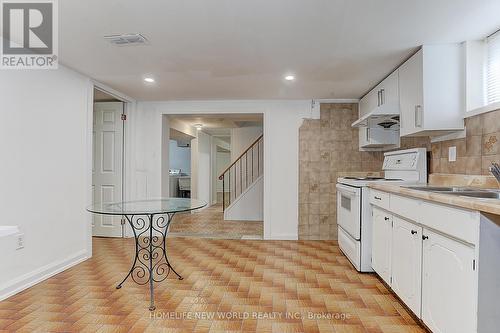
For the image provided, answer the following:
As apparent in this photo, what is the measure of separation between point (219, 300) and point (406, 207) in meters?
1.60

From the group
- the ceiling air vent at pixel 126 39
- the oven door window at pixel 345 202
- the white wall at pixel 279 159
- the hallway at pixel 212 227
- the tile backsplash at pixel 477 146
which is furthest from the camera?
the hallway at pixel 212 227

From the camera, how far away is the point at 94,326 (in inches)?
82.4

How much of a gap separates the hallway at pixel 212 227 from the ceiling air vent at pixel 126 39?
10.2 ft

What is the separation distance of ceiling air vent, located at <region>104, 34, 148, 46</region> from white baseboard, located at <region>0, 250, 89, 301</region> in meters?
2.18

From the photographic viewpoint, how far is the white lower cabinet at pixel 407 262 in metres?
2.06

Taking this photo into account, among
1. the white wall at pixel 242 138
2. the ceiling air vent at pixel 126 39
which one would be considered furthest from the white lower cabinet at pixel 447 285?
the white wall at pixel 242 138

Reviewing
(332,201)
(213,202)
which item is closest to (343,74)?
(332,201)

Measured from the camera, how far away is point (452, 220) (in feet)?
5.40

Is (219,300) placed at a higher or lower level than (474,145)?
lower

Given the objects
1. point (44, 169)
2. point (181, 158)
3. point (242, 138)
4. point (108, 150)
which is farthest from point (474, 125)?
point (181, 158)

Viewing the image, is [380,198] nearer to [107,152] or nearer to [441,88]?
[441,88]

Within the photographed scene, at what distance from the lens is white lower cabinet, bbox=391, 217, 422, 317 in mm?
2057

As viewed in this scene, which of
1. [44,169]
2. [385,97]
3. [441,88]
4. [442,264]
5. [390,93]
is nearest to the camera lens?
[442,264]

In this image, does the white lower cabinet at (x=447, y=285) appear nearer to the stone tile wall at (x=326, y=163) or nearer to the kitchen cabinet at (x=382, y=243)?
the kitchen cabinet at (x=382, y=243)
